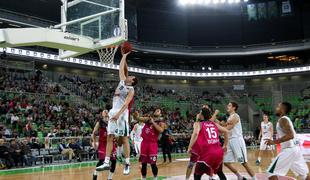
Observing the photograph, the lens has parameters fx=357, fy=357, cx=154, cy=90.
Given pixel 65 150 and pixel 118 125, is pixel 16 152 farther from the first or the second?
pixel 118 125

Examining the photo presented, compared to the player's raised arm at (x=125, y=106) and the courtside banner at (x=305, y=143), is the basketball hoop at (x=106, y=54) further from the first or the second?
the courtside banner at (x=305, y=143)

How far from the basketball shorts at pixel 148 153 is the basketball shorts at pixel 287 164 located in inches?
113

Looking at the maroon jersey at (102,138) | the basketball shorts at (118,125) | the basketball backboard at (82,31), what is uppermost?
the basketball backboard at (82,31)

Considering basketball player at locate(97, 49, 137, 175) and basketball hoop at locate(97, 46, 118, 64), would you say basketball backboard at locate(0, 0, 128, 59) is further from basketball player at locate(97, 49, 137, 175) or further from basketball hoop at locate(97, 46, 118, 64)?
basketball hoop at locate(97, 46, 118, 64)

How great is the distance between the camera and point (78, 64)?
31.0 meters

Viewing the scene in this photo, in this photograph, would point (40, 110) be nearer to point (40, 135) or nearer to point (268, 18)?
point (40, 135)

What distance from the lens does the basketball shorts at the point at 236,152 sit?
8.73 m

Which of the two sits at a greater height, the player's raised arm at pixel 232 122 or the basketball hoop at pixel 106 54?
the basketball hoop at pixel 106 54

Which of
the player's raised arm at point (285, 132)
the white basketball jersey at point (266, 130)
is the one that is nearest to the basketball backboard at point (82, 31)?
the player's raised arm at point (285, 132)

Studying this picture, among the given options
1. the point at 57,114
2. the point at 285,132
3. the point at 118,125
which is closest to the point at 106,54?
the point at 57,114

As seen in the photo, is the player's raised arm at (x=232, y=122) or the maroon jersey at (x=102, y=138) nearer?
the player's raised arm at (x=232, y=122)

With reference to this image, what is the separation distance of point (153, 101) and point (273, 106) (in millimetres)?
14958

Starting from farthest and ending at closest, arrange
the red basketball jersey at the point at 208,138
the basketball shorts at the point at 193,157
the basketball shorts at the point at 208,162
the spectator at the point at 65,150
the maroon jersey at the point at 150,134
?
1. the spectator at the point at 65,150
2. the basketball shorts at the point at 193,157
3. the maroon jersey at the point at 150,134
4. the red basketball jersey at the point at 208,138
5. the basketball shorts at the point at 208,162

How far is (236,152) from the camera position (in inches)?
348
